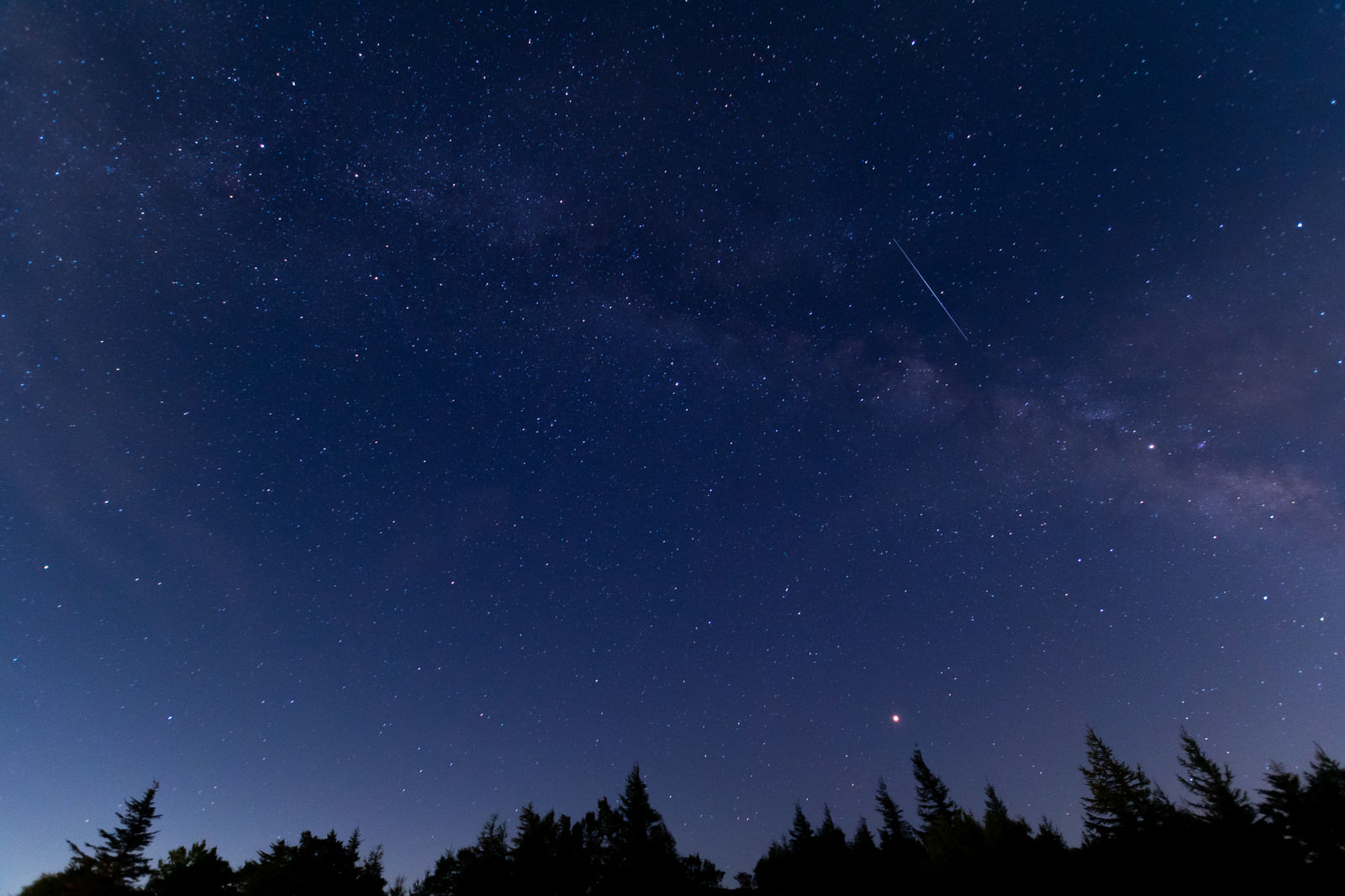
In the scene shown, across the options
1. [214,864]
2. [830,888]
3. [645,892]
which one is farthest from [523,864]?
[830,888]

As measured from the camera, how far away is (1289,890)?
80.2 ft

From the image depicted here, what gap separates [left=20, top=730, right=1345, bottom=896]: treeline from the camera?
2683cm

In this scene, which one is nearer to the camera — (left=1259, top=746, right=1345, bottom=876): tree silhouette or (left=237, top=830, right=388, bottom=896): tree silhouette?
(left=1259, top=746, right=1345, bottom=876): tree silhouette

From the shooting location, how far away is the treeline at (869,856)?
2683cm

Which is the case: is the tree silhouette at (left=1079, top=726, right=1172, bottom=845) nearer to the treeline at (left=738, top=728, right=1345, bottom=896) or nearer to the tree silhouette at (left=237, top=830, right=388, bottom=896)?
the treeline at (left=738, top=728, right=1345, bottom=896)

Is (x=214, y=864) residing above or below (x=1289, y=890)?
above

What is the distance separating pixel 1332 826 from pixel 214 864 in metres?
56.1

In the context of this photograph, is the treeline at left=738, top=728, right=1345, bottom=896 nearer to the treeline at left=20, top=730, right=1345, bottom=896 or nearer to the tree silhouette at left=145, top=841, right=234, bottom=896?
the treeline at left=20, top=730, right=1345, bottom=896

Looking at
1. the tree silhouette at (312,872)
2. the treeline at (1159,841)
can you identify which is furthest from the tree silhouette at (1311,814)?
Answer: the tree silhouette at (312,872)

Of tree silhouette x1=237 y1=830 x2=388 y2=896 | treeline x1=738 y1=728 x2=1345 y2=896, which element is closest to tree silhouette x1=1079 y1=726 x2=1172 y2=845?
treeline x1=738 y1=728 x2=1345 y2=896

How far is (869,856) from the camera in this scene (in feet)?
138

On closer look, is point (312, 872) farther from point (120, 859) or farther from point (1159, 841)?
point (1159, 841)

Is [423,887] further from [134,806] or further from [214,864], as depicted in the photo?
[134,806]

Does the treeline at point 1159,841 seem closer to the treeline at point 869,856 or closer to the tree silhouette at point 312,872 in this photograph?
the treeline at point 869,856
